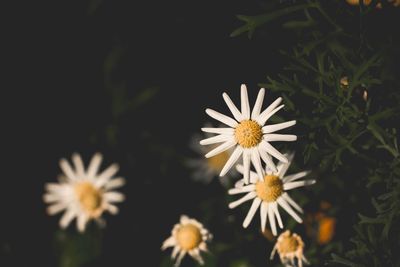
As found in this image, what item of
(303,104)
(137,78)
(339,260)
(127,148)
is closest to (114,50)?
(137,78)

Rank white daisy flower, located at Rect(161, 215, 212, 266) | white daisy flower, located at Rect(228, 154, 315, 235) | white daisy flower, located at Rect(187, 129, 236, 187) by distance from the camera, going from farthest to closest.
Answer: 1. white daisy flower, located at Rect(187, 129, 236, 187)
2. white daisy flower, located at Rect(161, 215, 212, 266)
3. white daisy flower, located at Rect(228, 154, 315, 235)

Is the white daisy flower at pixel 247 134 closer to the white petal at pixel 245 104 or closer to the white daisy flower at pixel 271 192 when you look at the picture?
the white petal at pixel 245 104

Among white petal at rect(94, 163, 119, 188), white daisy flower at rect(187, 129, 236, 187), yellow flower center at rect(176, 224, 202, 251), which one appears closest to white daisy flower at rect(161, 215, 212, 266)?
yellow flower center at rect(176, 224, 202, 251)

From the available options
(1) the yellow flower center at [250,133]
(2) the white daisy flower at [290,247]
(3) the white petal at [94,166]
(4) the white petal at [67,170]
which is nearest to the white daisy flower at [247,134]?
(1) the yellow flower center at [250,133]

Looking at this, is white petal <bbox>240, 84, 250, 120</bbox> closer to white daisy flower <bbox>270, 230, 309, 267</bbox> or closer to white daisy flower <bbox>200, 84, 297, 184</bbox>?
white daisy flower <bbox>200, 84, 297, 184</bbox>

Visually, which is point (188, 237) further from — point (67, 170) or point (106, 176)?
point (67, 170)

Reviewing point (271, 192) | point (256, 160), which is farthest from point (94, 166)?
point (256, 160)
